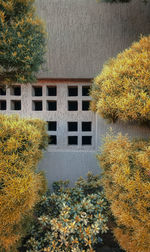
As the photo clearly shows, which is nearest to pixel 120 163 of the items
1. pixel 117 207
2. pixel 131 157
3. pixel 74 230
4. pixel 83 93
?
pixel 131 157

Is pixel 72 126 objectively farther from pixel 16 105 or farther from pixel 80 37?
pixel 80 37

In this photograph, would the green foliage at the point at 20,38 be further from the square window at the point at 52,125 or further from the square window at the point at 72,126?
the square window at the point at 72,126

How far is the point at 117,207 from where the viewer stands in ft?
5.15

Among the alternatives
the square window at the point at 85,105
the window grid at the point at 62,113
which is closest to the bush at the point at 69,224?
the window grid at the point at 62,113

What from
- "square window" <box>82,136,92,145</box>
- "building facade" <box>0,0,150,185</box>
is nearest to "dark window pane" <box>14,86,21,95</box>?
"building facade" <box>0,0,150,185</box>

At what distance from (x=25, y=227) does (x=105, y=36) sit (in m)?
3.49

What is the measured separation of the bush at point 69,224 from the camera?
1.77 metres

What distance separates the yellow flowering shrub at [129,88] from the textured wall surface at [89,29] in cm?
142

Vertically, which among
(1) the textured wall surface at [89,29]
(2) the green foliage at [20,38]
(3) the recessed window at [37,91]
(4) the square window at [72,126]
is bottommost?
(4) the square window at [72,126]

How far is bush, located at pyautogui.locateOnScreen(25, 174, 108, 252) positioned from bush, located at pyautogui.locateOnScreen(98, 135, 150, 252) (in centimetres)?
34

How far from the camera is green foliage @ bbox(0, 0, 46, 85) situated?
171 cm

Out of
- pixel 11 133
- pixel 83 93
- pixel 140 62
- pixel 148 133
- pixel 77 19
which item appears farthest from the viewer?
pixel 83 93

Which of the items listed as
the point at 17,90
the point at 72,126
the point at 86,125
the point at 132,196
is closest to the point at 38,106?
the point at 17,90

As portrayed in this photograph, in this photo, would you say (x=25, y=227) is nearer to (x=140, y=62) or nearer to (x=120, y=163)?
(x=120, y=163)
